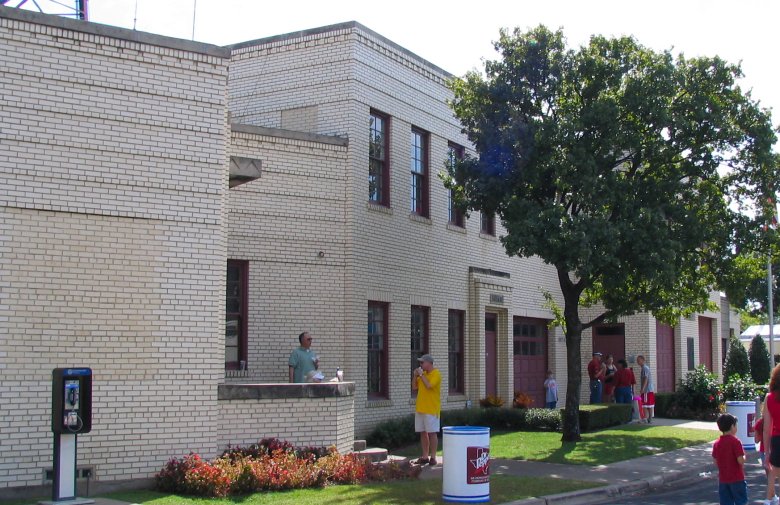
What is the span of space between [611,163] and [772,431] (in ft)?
27.2

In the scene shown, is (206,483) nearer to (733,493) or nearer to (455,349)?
(733,493)

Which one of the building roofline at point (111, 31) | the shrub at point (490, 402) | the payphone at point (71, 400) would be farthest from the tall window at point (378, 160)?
the payphone at point (71, 400)

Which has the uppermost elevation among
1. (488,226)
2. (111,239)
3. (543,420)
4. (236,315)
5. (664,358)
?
(488,226)

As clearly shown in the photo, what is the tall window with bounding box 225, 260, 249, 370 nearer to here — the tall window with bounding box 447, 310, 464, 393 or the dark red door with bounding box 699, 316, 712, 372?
the tall window with bounding box 447, 310, 464, 393

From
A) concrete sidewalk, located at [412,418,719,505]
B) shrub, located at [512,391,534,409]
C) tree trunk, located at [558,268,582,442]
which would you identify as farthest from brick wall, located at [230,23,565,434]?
concrete sidewalk, located at [412,418,719,505]

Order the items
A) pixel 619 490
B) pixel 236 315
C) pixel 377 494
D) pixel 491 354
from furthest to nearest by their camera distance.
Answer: pixel 491 354, pixel 236 315, pixel 619 490, pixel 377 494

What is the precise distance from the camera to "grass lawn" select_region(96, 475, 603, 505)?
10883mm

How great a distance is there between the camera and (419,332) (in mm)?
20531

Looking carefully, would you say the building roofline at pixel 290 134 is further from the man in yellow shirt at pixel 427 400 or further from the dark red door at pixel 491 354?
the dark red door at pixel 491 354

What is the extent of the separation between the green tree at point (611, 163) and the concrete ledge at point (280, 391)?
16.0 ft

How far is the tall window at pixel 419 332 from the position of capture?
20281 millimetres

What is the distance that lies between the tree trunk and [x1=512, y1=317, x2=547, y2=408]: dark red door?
5.99m

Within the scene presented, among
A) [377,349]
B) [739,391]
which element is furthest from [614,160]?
[739,391]

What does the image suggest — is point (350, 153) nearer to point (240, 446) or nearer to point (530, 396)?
point (240, 446)
